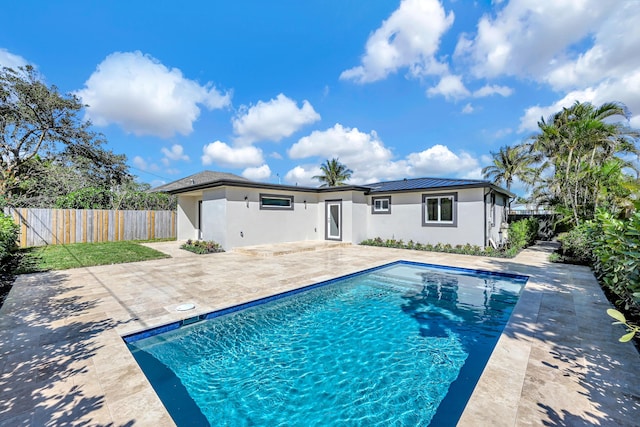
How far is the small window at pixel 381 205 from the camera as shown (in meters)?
14.0

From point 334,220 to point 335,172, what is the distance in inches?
638

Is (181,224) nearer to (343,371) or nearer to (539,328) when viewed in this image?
(343,371)

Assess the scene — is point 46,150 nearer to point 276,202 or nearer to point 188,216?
point 188,216

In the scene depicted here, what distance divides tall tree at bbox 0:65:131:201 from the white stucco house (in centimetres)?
879

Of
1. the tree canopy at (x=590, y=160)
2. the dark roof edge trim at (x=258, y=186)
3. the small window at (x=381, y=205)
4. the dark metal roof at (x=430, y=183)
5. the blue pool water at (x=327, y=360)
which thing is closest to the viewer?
the blue pool water at (x=327, y=360)

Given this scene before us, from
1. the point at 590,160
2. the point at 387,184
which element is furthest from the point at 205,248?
the point at 590,160

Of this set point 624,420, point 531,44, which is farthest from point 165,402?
point 531,44

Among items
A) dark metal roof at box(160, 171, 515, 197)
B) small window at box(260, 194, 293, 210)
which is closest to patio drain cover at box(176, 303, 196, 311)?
dark metal roof at box(160, 171, 515, 197)

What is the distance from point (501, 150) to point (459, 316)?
26.1 m

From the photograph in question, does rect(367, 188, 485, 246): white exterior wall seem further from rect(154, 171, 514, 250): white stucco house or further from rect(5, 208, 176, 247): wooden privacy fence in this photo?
rect(5, 208, 176, 247): wooden privacy fence

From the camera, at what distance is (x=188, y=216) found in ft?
51.9

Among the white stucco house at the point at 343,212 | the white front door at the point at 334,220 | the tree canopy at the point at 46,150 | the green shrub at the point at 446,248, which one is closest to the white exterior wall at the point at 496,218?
the white stucco house at the point at 343,212

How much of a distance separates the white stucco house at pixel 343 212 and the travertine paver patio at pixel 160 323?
15.4ft

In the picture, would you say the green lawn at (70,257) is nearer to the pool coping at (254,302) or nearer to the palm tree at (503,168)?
the pool coping at (254,302)
